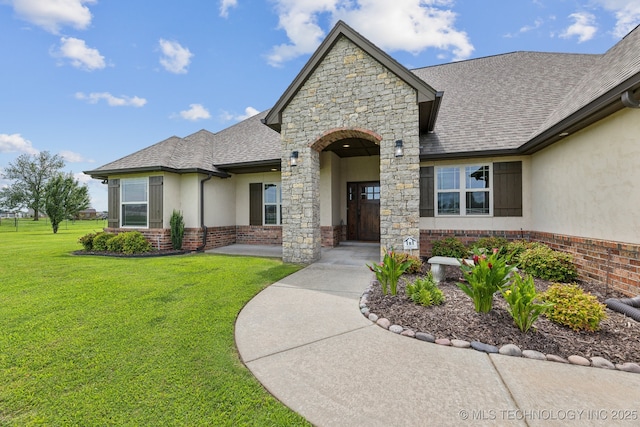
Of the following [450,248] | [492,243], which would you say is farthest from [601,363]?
[492,243]

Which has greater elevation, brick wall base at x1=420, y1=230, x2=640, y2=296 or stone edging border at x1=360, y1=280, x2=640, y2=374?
brick wall base at x1=420, y1=230, x2=640, y2=296

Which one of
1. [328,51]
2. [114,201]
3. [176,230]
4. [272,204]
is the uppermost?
[328,51]

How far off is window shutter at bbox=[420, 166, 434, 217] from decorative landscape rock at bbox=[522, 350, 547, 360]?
6104 millimetres

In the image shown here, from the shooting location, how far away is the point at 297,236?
7781 millimetres

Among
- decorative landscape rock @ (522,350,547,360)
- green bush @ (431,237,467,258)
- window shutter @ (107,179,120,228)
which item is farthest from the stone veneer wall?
window shutter @ (107,179,120,228)

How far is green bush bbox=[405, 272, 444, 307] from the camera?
13.6 feet

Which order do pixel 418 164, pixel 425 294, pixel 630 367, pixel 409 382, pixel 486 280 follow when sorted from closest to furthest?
pixel 409 382 < pixel 630 367 < pixel 486 280 < pixel 425 294 < pixel 418 164

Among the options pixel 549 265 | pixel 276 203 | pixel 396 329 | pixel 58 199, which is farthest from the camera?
pixel 58 199

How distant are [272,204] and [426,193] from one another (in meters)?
6.12

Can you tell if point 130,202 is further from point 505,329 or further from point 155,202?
point 505,329

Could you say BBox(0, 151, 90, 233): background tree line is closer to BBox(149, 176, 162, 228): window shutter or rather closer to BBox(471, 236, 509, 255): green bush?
BBox(149, 176, 162, 228): window shutter

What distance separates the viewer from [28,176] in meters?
35.2

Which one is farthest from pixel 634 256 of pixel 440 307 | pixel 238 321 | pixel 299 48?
pixel 299 48

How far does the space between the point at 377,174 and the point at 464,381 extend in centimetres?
919
